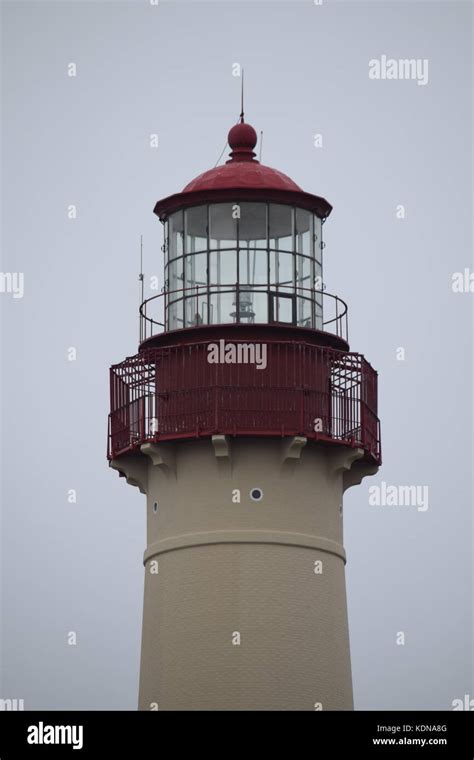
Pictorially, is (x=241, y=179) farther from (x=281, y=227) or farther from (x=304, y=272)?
(x=304, y=272)

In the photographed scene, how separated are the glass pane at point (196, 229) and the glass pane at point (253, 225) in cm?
64

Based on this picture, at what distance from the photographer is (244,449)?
4496 inches

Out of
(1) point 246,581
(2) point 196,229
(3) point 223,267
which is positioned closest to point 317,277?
(3) point 223,267

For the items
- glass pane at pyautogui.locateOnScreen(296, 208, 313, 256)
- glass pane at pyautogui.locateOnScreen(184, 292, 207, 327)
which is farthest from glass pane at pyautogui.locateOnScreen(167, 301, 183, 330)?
glass pane at pyautogui.locateOnScreen(296, 208, 313, 256)

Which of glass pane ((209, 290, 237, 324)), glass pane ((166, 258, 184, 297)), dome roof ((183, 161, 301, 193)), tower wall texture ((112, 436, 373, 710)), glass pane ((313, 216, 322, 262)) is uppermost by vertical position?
dome roof ((183, 161, 301, 193))

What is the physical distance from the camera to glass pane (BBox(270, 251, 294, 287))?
11481 centimetres

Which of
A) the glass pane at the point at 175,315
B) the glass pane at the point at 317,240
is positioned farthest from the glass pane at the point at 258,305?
the glass pane at the point at 317,240

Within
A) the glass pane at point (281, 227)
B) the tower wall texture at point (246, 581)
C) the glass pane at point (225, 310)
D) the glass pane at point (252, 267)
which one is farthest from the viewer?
the glass pane at point (281, 227)

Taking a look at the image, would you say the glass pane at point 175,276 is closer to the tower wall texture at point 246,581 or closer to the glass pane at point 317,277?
the glass pane at point 317,277

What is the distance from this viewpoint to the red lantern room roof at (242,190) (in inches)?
4523

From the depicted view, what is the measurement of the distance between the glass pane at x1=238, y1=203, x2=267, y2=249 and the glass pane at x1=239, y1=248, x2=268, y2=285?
138mm

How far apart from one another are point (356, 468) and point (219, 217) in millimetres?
5050

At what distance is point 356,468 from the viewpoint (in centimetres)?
11556

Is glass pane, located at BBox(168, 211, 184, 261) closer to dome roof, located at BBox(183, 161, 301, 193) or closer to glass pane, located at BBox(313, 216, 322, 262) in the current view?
dome roof, located at BBox(183, 161, 301, 193)
